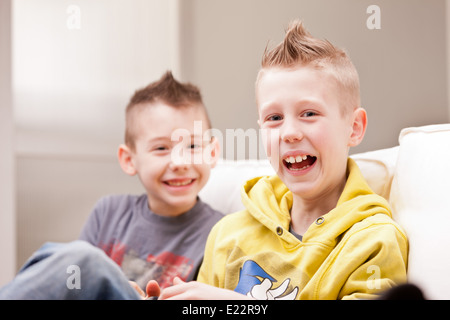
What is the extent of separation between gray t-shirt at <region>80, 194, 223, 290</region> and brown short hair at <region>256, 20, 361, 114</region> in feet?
1.16

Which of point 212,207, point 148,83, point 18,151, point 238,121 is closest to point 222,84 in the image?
point 238,121

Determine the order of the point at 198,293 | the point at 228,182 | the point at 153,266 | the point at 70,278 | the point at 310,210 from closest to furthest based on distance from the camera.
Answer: the point at 70,278 → the point at 198,293 → the point at 310,210 → the point at 153,266 → the point at 228,182

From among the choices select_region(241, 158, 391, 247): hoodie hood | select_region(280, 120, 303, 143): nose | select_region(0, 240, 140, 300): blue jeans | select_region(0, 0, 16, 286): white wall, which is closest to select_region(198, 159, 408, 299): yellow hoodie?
select_region(241, 158, 391, 247): hoodie hood

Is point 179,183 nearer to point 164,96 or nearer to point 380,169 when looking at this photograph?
point 164,96

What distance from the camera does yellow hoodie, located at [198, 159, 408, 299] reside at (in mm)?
631

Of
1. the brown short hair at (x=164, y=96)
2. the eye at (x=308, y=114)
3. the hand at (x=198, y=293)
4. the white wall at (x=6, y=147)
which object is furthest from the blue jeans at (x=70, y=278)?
the white wall at (x=6, y=147)

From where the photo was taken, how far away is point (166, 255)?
956 millimetres

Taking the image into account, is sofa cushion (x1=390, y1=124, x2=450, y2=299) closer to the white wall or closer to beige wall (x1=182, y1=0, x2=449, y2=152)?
beige wall (x1=182, y1=0, x2=449, y2=152)

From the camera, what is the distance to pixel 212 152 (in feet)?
3.19

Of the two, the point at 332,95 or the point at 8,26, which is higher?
the point at 8,26

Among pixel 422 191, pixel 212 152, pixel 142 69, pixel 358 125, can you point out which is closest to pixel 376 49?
pixel 358 125

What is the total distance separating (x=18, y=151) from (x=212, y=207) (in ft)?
1.51

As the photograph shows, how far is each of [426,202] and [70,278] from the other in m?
0.46
